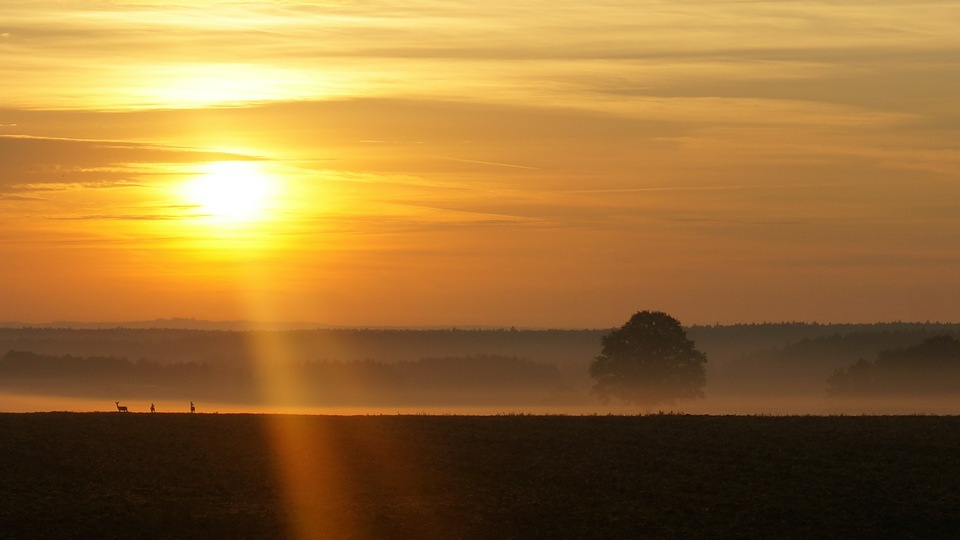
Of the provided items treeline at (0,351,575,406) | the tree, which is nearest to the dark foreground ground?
the tree

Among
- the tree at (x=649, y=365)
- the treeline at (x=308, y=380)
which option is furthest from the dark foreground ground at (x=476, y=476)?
the treeline at (x=308, y=380)

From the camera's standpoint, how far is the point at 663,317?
93062 mm

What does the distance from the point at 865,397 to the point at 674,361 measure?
15357 mm

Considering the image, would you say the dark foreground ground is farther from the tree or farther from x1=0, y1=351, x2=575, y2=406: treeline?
x1=0, y1=351, x2=575, y2=406: treeline

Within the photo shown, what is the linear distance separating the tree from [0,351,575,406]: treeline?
42070mm

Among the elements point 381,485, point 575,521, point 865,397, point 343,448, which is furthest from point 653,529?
point 865,397

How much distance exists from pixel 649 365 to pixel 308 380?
86029mm

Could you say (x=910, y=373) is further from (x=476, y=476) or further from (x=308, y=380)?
(x=308, y=380)

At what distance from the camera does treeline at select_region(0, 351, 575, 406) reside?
145m

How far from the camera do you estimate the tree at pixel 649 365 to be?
297 feet

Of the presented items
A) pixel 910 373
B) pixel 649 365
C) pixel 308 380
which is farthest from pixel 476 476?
pixel 308 380

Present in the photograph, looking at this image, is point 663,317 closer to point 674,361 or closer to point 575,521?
point 674,361

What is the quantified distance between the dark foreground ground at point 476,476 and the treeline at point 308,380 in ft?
306

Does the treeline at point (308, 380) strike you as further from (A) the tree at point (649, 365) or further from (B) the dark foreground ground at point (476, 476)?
(B) the dark foreground ground at point (476, 476)
